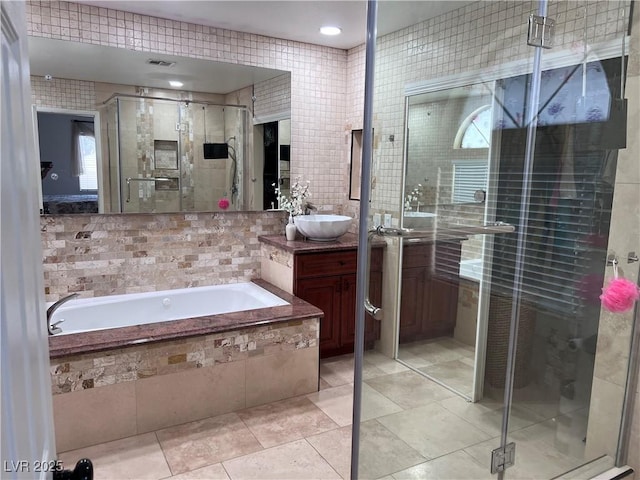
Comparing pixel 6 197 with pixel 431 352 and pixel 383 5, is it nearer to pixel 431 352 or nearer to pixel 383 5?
pixel 383 5

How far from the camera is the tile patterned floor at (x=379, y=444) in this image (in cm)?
230

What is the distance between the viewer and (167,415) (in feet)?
9.12

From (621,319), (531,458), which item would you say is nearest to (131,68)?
(621,319)

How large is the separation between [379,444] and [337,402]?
0.96 metres

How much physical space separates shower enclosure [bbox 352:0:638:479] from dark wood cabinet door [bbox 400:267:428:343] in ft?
0.04

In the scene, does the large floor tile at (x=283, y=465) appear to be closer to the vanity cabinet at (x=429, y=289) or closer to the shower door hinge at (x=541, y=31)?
the vanity cabinet at (x=429, y=289)

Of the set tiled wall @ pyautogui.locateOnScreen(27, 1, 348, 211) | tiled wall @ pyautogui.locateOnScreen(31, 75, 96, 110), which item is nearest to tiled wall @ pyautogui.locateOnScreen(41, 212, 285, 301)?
tiled wall @ pyautogui.locateOnScreen(27, 1, 348, 211)

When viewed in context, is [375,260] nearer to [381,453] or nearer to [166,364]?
[381,453]

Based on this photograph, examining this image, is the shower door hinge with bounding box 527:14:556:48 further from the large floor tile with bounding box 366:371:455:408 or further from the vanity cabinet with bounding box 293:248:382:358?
the vanity cabinet with bounding box 293:248:382:358

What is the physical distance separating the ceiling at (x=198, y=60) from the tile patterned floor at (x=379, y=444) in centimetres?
245

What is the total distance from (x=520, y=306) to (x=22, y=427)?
2.48 metres

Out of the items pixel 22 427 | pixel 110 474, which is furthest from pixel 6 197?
pixel 110 474

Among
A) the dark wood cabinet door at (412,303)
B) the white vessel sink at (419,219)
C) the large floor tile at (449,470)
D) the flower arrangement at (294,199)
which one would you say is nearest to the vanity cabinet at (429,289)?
the dark wood cabinet door at (412,303)

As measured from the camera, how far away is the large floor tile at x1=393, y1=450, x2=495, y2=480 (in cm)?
227
